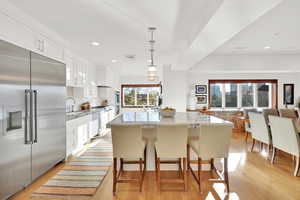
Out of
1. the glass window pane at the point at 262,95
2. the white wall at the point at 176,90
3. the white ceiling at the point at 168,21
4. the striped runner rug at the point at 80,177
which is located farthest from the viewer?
the glass window pane at the point at 262,95

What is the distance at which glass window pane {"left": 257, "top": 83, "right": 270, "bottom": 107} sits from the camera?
8133 millimetres

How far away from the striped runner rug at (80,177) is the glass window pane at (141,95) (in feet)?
20.1

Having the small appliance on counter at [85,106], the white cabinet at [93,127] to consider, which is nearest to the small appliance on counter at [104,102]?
the small appliance on counter at [85,106]

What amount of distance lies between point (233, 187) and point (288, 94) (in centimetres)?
677

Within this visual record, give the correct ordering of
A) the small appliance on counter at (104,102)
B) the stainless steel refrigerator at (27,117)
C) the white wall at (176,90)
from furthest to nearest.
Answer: the small appliance on counter at (104,102) → the white wall at (176,90) → the stainless steel refrigerator at (27,117)

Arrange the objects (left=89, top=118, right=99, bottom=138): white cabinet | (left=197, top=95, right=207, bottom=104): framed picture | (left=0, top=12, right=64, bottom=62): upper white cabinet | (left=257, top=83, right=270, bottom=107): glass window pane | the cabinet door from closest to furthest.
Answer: (left=0, top=12, right=64, bottom=62): upper white cabinet, the cabinet door, (left=89, top=118, right=99, bottom=138): white cabinet, (left=197, top=95, right=207, bottom=104): framed picture, (left=257, top=83, right=270, bottom=107): glass window pane

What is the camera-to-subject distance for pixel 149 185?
291 cm

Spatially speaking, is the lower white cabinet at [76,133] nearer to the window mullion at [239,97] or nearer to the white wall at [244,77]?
the white wall at [244,77]

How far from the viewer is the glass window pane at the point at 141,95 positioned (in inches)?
418

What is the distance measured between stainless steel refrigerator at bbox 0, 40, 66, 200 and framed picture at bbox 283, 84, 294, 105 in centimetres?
817

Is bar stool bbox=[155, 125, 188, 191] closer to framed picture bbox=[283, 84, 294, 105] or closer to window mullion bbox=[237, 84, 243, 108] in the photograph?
window mullion bbox=[237, 84, 243, 108]

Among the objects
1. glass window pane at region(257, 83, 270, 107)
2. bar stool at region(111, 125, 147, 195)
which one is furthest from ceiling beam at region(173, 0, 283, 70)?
glass window pane at region(257, 83, 270, 107)

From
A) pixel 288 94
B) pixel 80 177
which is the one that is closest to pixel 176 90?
pixel 80 177

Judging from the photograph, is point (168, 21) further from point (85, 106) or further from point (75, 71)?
point (85, 106)
